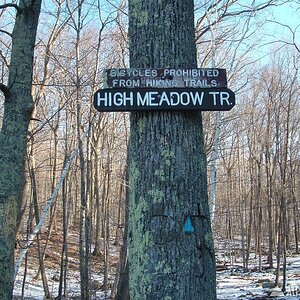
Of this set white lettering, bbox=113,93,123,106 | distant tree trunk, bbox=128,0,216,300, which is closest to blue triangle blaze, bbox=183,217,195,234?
distant tree trunk, bbox=128,0,216,300

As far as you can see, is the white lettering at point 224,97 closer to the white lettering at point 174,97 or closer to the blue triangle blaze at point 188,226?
the white lettering at point 174,97

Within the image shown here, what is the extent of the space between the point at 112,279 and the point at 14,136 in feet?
45.9

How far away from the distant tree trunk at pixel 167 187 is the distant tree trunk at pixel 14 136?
7.52 feet

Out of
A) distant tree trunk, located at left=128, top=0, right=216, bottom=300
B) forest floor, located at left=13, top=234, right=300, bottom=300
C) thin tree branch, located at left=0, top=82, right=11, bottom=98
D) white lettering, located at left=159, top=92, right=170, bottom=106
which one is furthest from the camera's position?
forest floor, located at left=13, top=234, right=300, bottom=300

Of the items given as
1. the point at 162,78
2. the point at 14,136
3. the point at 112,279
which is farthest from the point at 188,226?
the point at 112,279

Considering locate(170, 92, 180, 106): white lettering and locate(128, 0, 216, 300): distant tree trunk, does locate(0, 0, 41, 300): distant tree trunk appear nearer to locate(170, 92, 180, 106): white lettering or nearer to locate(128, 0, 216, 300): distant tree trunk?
locate(128, 0, 216, 300): distant tree trunk

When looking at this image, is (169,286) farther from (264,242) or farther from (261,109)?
(264,242)

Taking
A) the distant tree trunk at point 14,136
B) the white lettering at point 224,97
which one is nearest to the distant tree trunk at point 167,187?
the white lettering at point 224,97

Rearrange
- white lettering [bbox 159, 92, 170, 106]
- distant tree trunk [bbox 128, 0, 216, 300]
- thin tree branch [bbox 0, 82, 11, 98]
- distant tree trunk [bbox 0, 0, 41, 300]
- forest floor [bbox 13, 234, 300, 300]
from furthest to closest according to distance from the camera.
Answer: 1. forest floor [bbox 13, 234, 300, 300]
2. thin tree branch [bbox 0, 82, 11, 98]
3. distant tree trunk [bbox 0, 0, 41, 300]
4. white lettering [bbox 159, 92, 170, 106]
5. distant tree trunk [bbox 128, 0, 216, 300]

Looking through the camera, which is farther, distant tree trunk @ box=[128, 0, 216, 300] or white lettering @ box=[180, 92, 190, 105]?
white lettering @ box=[180, 92, 190, 105]

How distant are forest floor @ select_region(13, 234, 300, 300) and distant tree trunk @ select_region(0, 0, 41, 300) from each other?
29.4 feet

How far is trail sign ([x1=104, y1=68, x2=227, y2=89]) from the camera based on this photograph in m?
2.16

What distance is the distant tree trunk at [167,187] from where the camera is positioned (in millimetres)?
1982

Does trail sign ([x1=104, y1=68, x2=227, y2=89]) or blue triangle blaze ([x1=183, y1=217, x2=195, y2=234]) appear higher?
trail sign ([x1=104, y1=68, x2=227, y2=89])
